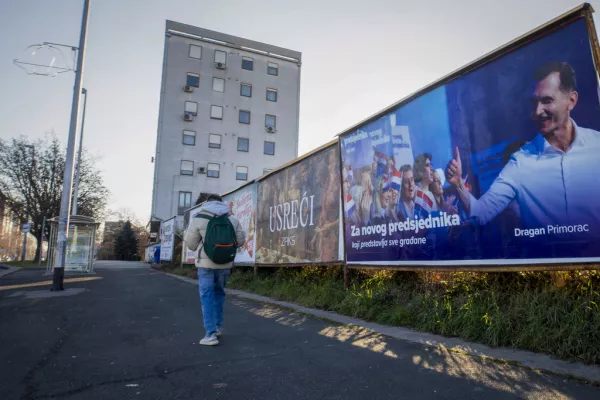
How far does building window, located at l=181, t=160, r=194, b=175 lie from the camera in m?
39.2

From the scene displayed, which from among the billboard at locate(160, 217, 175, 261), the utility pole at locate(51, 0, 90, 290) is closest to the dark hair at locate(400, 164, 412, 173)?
the utility pole at locate(51, 0, 90, 290)

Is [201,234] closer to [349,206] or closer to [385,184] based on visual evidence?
[385,184]

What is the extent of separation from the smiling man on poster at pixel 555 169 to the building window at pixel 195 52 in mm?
40291

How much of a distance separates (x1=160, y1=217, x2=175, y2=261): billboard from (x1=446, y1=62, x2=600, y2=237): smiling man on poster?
74.8 feet

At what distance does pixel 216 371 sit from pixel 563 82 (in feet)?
14.8

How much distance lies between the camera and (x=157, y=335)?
17.1ft

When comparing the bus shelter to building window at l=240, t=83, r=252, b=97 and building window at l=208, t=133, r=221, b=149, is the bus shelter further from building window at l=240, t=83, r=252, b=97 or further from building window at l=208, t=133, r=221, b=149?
building window at l=240, t=83, r=252, b=97

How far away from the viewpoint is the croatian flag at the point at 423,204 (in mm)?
5961

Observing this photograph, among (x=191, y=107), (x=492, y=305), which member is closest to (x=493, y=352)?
(x=492, y=305)

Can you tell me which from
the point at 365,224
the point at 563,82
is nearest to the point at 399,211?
the point at 365,224

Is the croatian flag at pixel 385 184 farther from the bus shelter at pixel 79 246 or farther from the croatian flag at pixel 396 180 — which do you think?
the bus shelter at pixel 79 246

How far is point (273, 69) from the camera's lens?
44.3m

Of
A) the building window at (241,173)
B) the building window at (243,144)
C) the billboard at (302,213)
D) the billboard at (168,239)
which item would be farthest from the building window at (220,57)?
the billboard at (302,213)

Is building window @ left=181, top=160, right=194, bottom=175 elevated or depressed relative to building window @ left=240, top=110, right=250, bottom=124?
depressed
